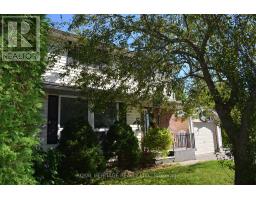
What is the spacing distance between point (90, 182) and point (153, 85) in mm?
3950

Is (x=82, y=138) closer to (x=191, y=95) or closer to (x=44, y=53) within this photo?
(x=191, y=95)

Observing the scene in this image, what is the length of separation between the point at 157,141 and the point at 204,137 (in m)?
9.81

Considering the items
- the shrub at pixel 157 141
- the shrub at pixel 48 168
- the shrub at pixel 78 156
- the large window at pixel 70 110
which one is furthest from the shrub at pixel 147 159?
the shrub at pixel 48 168

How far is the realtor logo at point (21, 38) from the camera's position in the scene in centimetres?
519

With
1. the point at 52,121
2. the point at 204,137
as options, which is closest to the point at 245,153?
the point at 52,121

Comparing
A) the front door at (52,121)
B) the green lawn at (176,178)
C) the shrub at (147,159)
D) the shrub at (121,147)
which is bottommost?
the green lawn at (176,178)

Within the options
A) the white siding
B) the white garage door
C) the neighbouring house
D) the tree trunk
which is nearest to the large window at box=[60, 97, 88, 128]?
the neighbouring house

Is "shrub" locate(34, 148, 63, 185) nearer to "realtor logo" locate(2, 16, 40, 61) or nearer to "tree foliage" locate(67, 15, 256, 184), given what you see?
"tree foliage" locate(67, 15, 256, 184)

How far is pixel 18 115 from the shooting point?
5.23m

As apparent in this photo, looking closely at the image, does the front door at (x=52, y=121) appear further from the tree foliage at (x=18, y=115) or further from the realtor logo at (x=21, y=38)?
the realtor logo at (x=21, y=38)

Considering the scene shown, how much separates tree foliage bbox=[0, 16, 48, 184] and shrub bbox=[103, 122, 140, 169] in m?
8.08

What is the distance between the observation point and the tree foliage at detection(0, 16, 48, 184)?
4.90 m

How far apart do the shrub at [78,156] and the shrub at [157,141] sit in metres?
4.94
